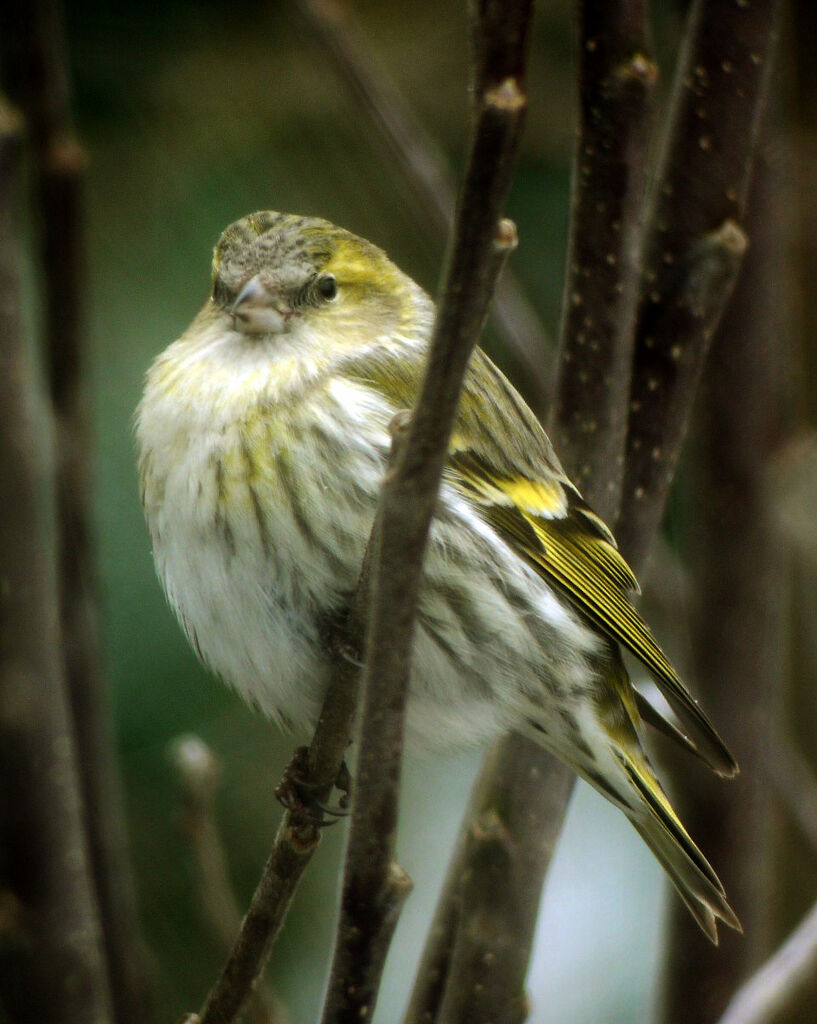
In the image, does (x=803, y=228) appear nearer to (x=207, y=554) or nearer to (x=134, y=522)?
(x=134, y=522)

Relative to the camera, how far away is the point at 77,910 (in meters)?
2.00

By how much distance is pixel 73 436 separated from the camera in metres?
2.51

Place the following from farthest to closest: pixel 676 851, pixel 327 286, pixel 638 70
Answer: pixel 327 286 → pixel 676 851 → pixel 638 70

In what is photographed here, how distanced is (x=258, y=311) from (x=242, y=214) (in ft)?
6.19

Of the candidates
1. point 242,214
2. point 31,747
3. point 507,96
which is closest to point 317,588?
point 31,747

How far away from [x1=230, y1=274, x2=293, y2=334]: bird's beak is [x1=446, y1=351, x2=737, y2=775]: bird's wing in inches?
16.6

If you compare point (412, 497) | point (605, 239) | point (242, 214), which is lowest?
point (412, 497)

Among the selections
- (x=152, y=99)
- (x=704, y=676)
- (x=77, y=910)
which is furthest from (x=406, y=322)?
(x=152, y=99)

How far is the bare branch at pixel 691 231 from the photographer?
2.44 meters

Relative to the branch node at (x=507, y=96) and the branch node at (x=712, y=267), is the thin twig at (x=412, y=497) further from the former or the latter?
the branch node at (x=712, y=267)

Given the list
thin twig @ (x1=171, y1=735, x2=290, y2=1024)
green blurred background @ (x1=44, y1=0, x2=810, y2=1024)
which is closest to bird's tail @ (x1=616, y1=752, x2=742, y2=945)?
thin twig @ (x1=171, y1=735, x2=290, y2=1024)

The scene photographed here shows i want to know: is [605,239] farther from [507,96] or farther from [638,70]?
[507,96]

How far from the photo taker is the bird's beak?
289 centimetres

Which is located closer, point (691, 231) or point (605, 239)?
point (605, 239)
